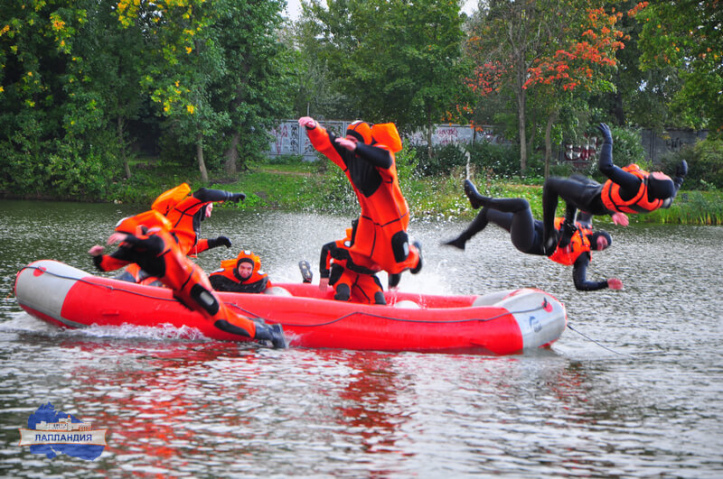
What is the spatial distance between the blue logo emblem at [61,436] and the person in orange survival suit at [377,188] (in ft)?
12.5

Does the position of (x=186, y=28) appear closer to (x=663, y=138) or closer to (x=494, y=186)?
(x=494, y=186)

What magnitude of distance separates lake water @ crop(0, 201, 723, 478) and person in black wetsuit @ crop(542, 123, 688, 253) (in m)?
1.69

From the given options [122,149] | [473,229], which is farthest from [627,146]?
[473,229]

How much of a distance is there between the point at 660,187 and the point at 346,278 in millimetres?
3800

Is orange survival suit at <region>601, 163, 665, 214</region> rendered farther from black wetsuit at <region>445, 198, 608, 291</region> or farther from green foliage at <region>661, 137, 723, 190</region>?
green foliage at <region>661, 137, 723, 190</region>

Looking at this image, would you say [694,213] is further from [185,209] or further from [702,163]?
[185,209]

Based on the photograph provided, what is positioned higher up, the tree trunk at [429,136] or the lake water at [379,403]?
the tree trunk at [429,136]

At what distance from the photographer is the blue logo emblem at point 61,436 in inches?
220

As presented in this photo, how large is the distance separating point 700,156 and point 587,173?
418 cm

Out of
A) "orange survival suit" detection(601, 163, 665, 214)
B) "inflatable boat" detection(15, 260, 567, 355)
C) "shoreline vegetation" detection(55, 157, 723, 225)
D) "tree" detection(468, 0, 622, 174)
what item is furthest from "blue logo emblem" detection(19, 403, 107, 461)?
"tree" detection(468, 0, 622, 174)

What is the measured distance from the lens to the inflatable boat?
889 centimetres

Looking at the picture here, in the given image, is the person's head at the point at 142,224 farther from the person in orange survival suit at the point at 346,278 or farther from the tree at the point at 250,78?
the tree at the point at 250,78

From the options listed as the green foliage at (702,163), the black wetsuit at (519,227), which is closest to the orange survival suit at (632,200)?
the black wetsuit at (519,227)

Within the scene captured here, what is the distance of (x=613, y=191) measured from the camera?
8148 mm
